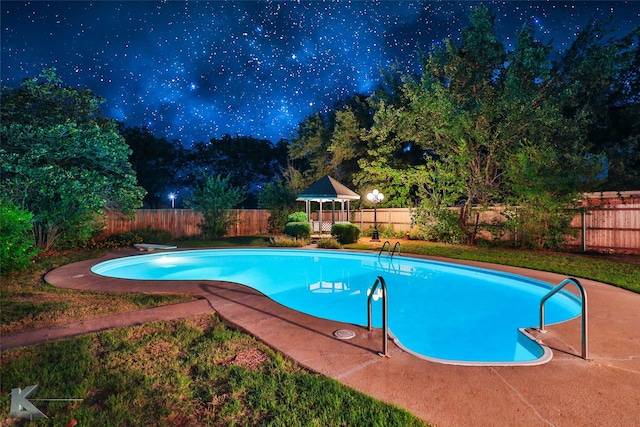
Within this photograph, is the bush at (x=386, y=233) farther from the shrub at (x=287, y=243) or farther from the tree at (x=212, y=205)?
the tree at (x=212, y=205)

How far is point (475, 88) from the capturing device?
15.1 meters

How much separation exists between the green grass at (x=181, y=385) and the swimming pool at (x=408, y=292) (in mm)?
1404

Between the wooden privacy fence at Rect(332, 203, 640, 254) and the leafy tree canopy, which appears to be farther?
the leafy tree canopy

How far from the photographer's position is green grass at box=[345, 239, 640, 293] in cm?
761

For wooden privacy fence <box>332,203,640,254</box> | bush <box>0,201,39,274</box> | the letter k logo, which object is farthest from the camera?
wooden privacy fence <box>332,203,640,254</box>

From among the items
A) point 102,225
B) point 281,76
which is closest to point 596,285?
point 102,225

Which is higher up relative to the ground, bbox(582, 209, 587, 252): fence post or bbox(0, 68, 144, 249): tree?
bbox(0, 68, 144, 249): tree

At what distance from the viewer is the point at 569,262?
388 inches

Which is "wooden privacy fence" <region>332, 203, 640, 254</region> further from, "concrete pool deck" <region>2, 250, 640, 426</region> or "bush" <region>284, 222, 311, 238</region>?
"bush" <region>284, 222, 311, 238</region>

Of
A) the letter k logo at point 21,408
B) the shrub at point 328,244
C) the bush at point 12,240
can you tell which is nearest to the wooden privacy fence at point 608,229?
the shrub at point 328,244

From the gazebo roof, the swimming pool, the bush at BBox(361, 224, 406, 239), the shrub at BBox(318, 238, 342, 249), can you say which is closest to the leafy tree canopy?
the bush at BBox(361, 224, 406, 239)

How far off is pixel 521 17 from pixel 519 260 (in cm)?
Answer: 1131

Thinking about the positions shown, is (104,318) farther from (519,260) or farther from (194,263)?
(519,260)

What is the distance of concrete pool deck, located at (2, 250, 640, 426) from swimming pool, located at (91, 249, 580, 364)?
308mm
